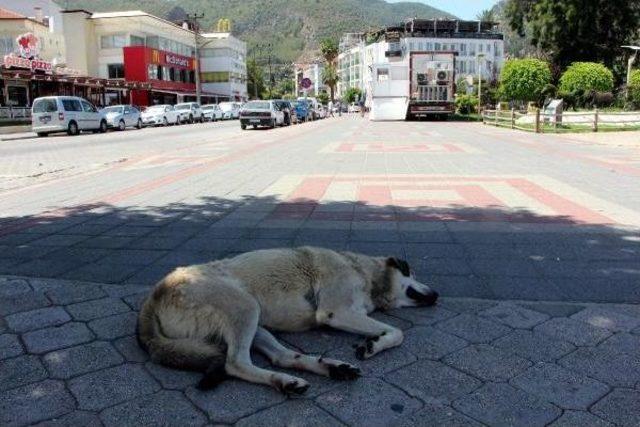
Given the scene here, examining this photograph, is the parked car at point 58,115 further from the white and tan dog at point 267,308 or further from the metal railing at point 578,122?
the white and tan dog at point 267,308

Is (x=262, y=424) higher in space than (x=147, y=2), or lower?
lower

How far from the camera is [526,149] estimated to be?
53.6ft

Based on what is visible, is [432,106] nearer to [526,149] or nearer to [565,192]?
[526,149]

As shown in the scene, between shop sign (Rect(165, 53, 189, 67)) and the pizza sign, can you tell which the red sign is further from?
shop sign (Rect(165, 53, 189, 67))

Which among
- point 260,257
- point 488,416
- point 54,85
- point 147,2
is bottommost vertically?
point 488,416

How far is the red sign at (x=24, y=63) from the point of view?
38.0 meters

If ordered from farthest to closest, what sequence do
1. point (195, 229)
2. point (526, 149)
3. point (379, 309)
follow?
point (526, 149) < point (195, 229) < point (379, 309)

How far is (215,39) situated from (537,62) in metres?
62.2

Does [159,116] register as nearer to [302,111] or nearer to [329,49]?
[302,111]

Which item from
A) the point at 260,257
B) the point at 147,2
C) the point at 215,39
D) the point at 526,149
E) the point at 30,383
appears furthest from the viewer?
the point at 147,2

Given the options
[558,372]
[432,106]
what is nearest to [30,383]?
[558,372]

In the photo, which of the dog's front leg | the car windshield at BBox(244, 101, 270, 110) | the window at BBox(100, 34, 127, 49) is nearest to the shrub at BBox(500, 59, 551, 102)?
the car windshield at BBox(244, 101, 270, 110)

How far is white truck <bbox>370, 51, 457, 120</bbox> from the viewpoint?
3559cm

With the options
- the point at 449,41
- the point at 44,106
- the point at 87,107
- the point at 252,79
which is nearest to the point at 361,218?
the point at 44,106
